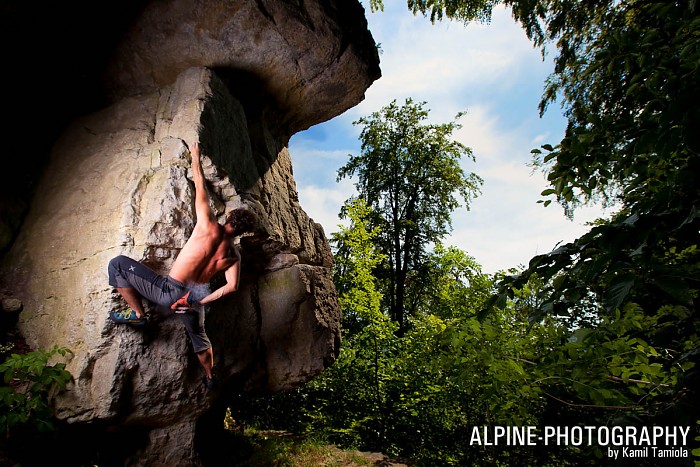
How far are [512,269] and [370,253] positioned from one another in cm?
347

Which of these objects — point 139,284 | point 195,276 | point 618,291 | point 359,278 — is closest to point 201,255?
point 195,276

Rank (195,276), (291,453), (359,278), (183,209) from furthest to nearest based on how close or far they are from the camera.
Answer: (359,278), (291,453), (183,209), (195,276)

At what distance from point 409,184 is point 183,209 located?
9.57m

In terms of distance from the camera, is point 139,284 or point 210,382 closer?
point 139,284

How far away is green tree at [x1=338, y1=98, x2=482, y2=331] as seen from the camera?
470 inches

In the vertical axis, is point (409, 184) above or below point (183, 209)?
above

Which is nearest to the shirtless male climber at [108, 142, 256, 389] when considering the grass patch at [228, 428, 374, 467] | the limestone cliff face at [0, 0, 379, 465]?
the limestone cliff face at [0, 0, 379, 465]

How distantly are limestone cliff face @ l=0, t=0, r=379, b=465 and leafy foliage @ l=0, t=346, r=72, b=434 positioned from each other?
0.37 ft

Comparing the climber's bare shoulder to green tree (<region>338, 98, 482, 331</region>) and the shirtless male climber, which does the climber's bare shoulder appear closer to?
the shirtless male climber

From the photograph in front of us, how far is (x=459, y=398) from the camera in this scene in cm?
589

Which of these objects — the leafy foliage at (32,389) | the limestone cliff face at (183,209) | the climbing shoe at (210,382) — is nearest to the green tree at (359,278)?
the limestone cliff face at (183,209)

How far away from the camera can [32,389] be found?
9.34 feet

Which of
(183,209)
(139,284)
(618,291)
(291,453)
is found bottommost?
(291,453)

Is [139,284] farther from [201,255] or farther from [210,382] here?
[210,382]
